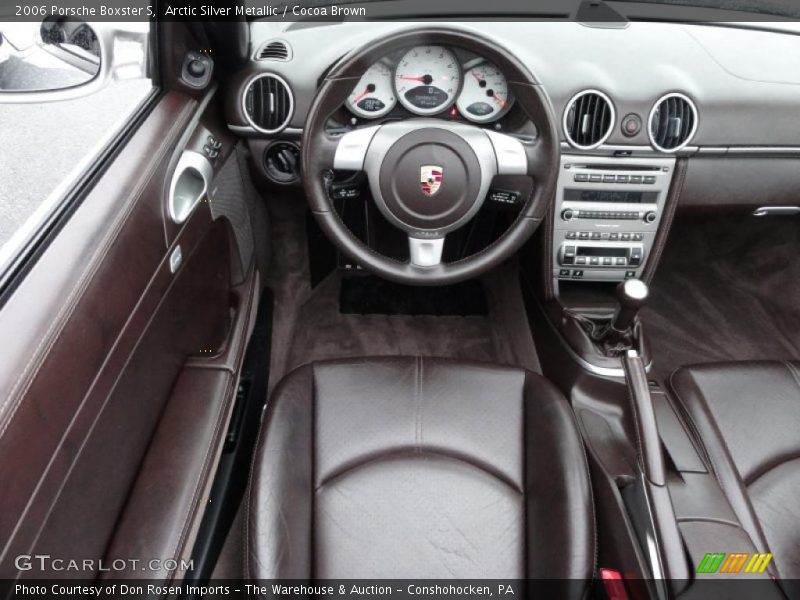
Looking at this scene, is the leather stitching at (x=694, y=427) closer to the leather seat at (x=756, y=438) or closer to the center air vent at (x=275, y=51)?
the leather seat at (x=756, y=438)

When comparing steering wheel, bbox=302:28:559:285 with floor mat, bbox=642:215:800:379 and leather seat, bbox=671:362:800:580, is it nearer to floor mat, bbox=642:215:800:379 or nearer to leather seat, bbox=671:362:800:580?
leather seat, bbox=671:362:800:580

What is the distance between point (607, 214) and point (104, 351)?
123 centimetres

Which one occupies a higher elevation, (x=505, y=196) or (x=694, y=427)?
(x=505, y=196)

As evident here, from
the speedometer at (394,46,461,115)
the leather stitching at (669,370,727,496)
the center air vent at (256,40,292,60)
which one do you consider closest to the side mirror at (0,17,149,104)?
the center air vent at (256,40,292,60)

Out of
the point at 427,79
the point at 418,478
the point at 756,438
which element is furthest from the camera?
the point at 427,79

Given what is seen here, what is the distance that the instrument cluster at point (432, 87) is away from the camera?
55.2 inches

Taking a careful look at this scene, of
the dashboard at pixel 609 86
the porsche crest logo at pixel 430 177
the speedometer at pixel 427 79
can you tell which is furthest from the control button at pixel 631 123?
the porsche crest logo at pixel 430 177

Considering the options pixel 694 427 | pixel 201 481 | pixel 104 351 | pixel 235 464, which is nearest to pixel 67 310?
pixel 104 351

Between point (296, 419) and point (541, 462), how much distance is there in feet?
1.59

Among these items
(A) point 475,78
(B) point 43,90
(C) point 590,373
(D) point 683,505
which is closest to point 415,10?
(A) point 475,78

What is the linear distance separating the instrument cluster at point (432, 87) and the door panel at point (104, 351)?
41 centimetres

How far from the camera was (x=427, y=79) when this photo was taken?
4.66ft

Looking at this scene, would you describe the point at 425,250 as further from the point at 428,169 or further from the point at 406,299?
the point at 406,299

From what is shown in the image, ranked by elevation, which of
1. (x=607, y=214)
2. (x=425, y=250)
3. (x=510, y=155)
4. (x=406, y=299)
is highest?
(x=406, y=299)
